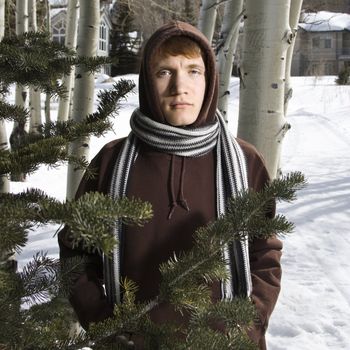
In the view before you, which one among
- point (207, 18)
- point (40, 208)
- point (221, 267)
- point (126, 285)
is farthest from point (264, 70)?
point (207, 18)

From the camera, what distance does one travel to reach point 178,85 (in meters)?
1.65

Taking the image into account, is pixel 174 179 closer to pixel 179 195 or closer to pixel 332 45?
pixel 179 195

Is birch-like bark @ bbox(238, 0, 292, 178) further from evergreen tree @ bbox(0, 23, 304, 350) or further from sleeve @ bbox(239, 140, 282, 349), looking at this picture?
evergreen tree @ bbox(0, 23, 304, 350)

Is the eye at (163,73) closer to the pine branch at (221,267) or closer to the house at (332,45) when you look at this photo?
the pine branch at (221,267)

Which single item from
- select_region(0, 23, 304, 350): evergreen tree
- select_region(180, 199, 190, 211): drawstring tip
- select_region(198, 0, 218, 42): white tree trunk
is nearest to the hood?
select_region(180, 199, 190, 211): drawstring tip

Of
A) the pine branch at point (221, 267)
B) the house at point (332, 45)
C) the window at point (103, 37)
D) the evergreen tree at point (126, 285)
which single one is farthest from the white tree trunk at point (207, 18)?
the house at point (332, 45)

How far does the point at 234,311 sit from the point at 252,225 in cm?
18

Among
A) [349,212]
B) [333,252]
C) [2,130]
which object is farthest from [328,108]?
[2,130]

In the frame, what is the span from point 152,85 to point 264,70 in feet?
5.78

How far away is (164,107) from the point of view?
1688 millimetres

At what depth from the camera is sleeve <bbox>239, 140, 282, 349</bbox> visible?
1.60 m

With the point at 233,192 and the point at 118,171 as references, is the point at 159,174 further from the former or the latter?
the point at 233,192

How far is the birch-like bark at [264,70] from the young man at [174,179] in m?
1.59

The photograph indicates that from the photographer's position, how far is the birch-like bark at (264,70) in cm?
324
